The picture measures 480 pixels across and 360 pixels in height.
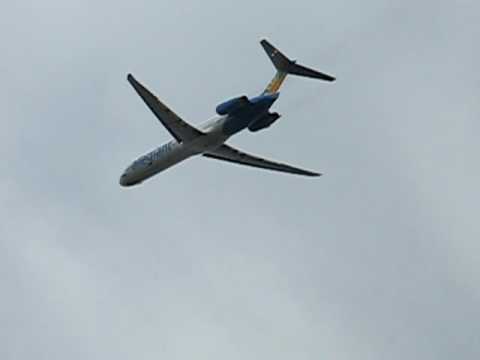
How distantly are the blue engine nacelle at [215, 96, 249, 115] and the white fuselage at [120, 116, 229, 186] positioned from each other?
1673 mm

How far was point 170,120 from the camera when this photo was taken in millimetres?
150875

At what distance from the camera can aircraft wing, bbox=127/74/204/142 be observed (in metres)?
150

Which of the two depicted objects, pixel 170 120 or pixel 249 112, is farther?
pixel 170 120

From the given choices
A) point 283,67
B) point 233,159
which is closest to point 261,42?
point 283,67

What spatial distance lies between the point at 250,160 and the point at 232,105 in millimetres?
13688

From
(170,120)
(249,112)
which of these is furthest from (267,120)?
(170,120)

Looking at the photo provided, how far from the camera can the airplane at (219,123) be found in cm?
14675

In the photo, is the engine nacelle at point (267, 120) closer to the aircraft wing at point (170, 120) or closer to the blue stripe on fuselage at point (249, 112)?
the blue stripe on fuselage at point (249, 112)

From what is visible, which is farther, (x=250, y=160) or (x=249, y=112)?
(x=250, y=160)

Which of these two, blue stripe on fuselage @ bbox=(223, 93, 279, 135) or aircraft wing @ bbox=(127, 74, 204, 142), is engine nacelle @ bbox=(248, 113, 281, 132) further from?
aircraft wing @ bbox=(127, 74, 204, 142)

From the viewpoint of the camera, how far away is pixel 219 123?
149250 mm

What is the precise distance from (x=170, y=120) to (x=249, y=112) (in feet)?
25.4

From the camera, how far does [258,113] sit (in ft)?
483

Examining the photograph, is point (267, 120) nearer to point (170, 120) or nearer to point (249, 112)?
point (249, 112)
